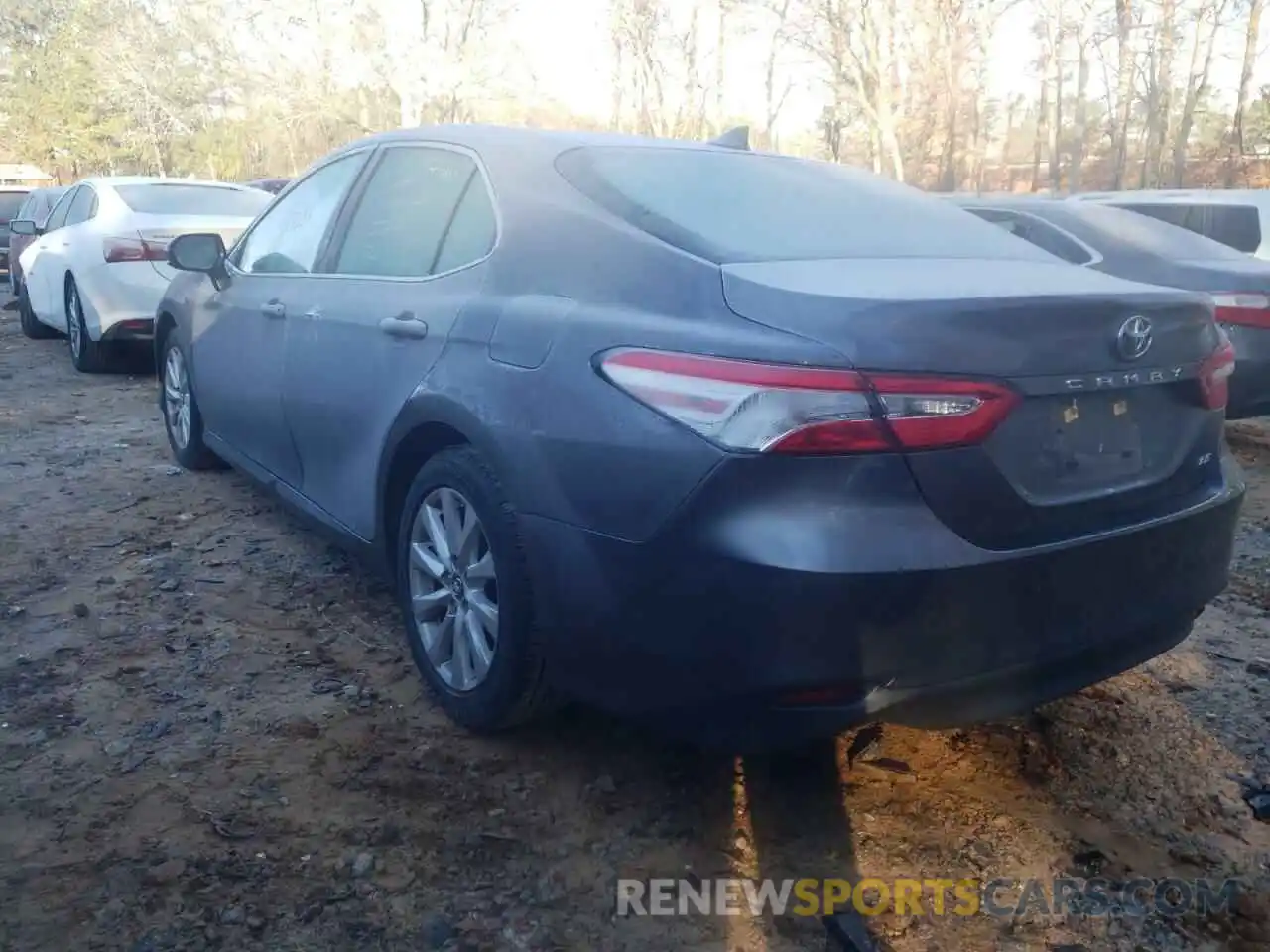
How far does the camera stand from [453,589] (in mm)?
2938

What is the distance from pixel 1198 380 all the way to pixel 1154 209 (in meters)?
6.90

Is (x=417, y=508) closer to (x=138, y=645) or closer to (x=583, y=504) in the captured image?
(x=583, y=504)

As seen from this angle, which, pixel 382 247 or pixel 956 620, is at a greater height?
pixel 382 247

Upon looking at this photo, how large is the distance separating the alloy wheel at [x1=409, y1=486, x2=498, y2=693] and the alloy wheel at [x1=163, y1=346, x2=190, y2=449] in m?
2.64

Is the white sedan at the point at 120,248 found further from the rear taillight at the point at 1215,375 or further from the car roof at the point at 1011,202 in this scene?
the rear taillight at the point at 1215,375

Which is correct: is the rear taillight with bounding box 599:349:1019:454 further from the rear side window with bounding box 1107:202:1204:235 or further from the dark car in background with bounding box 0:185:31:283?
the dark car in background with bounding box 0:185:31:283

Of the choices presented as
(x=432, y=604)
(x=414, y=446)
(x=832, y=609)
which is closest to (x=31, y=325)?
(x=414, y=446)

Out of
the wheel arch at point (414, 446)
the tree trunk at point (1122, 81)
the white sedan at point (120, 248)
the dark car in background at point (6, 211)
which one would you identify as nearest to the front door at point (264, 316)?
the wheel arch at point (414, 446)

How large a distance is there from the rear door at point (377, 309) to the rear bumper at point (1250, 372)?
4498 millimetres

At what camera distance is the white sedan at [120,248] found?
25.7ft

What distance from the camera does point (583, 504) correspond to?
2.36 metres

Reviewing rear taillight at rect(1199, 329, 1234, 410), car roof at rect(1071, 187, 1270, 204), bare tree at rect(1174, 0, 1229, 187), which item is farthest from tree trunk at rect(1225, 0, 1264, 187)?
rear taillight at rect(1199, 329, 1234, 410)

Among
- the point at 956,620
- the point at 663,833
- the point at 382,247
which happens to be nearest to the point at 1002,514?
the point at 956,620

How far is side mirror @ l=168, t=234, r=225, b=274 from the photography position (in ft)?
14.8
